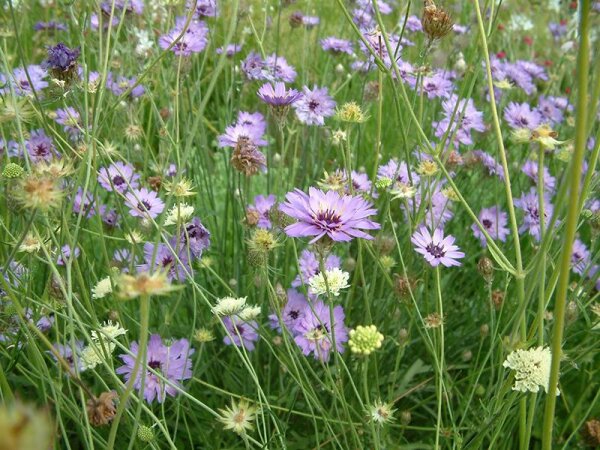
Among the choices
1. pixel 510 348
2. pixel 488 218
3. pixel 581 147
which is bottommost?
pixel 488 218

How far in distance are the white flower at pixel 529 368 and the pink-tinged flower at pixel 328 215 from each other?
208 mm

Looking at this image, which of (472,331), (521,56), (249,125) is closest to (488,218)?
(472,331)

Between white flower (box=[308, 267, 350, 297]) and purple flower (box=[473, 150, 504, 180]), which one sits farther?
purple flower (box=[473, 150, 504, 180])

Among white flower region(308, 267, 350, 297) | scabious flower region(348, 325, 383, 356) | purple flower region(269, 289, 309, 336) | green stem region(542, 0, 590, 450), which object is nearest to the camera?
green stem region(542, 0, 590, 450)

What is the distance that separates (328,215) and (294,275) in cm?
66

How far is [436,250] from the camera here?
933mm

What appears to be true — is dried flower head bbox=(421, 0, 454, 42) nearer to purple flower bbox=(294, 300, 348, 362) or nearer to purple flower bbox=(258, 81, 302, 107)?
purple flower bbox=(258, 81, 302, 107)

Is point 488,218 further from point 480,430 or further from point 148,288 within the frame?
point 148,288

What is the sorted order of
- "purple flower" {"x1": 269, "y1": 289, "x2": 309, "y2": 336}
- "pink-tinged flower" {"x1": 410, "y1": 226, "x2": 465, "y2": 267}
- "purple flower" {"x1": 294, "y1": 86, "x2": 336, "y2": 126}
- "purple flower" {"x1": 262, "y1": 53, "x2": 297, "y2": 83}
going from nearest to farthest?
"pink-tinged flower" {"x1": 410, "y1": 226, "x2": 465, "y2": 267}
"purple flower" {"x1": 269, "y1": 289, "x2": 309, "y2": 336}
"purple flower" {"x1": 294, "y1": 86, "x2": 336, "y2": 126}
"purple flower" {"x1": 262, "y1": 53, "x2": 297, "y2": 83}

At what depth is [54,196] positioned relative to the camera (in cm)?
53

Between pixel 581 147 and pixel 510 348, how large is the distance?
27 cm

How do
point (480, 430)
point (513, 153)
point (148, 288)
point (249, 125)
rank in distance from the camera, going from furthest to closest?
point (513, 153)
point (249, 125)
point (480, 430)
point (148, 288)

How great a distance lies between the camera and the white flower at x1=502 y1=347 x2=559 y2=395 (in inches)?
26.4

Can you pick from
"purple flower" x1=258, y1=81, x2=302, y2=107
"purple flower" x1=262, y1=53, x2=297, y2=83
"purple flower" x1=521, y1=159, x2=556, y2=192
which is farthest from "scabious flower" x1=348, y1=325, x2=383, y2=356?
"purple flower" x1=521, y1=159, x2=556, y2=192
